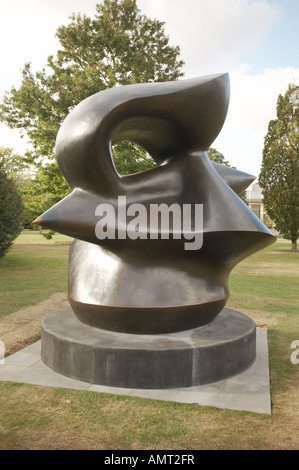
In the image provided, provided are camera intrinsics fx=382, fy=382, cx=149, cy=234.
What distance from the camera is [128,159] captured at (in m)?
22.6

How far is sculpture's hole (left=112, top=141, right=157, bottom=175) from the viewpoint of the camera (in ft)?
73.6

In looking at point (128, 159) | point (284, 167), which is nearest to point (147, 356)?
point (128, 159)

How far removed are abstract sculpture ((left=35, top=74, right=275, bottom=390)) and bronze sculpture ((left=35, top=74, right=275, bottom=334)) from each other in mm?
15

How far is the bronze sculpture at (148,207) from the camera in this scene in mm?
5348

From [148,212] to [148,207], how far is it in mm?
82

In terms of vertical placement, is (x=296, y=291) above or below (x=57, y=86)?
below

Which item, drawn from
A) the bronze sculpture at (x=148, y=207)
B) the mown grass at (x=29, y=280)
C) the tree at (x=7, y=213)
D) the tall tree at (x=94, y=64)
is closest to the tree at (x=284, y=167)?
the tall tree at (x=94, y=64)

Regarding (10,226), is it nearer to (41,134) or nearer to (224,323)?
(41,134)

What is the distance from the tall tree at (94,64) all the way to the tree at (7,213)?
26.3ft

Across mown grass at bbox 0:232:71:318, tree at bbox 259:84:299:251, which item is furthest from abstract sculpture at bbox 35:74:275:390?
tree at bbox 259:84:299:251

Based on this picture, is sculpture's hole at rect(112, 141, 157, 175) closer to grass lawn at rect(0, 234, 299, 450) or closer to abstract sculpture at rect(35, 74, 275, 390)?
abstract sculpture at rect(35, 74, 275, 390)

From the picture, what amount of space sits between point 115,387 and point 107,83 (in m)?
22.5
